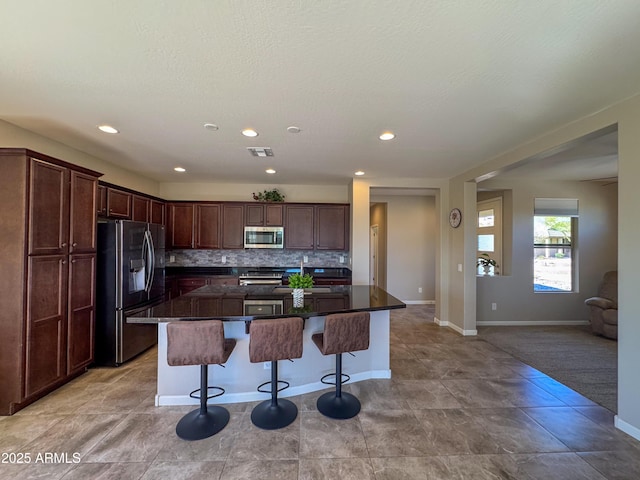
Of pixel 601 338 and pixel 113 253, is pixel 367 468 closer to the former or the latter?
pixel 113 253

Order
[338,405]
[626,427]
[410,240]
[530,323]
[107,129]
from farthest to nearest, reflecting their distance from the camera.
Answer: [410,240], [530,323], [107,129], [338,405], [626,427]

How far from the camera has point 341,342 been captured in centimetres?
234

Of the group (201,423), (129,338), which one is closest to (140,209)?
(129,338)

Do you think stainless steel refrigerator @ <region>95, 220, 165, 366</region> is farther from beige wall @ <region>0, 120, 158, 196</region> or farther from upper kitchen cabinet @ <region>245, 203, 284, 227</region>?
upper kitchen cabinet @ <region>245, 203, 284, 227</region>

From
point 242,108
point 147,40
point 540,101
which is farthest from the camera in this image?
point 242,108

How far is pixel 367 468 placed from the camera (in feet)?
5.98

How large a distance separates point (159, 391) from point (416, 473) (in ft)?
7.20

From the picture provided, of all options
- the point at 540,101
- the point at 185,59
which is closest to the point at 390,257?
the point at 540,101

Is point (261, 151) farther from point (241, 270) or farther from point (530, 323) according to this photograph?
point (530, 323)

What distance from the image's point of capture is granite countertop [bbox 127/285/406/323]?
2176mm

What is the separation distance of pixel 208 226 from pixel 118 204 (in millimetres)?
1606

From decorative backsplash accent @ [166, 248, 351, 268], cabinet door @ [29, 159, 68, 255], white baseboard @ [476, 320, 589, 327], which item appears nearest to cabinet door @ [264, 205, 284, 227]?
decorative backsplash accent @ [166, 248, 351, 268]

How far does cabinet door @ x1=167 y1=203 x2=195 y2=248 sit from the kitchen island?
2505 mm

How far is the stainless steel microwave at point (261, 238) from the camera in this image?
17.0ft
